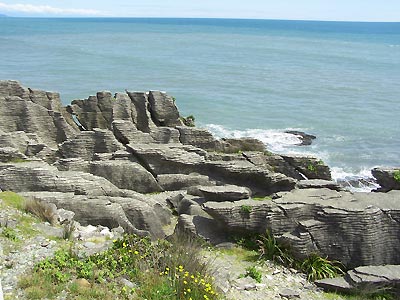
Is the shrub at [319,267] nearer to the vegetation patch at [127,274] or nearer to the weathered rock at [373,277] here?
the weathered rock at [373,277]

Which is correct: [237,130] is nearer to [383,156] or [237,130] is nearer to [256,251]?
[383,156]

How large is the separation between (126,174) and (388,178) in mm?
12876

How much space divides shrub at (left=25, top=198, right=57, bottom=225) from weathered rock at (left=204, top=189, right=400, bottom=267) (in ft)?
18.7

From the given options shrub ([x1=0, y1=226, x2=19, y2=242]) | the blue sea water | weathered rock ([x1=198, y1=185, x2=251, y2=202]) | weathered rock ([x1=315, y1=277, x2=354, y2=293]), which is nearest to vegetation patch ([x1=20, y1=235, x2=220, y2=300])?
shrub ([x1=0, y1=226, x2=19, y2=242])

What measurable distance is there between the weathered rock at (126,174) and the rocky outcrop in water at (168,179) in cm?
5

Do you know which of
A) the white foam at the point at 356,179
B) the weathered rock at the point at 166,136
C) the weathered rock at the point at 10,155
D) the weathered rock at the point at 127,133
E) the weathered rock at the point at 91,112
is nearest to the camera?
the weathered rock at the point at 10,155

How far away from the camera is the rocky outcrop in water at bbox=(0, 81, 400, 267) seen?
18.5 meters

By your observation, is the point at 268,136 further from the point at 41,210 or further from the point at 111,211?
the point at 41,210

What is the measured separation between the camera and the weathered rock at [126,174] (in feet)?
76.1

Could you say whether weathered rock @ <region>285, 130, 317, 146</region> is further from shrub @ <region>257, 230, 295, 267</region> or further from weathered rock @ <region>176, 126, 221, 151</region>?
shrub @ <region>257, 230, 295, 267</region>

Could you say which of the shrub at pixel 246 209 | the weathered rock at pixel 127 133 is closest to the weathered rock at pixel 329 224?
the shrub at pixel 246 209

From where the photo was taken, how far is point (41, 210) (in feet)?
57.3

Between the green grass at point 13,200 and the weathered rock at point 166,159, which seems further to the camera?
the weathered rock at point 166,159

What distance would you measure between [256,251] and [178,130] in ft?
34.0
